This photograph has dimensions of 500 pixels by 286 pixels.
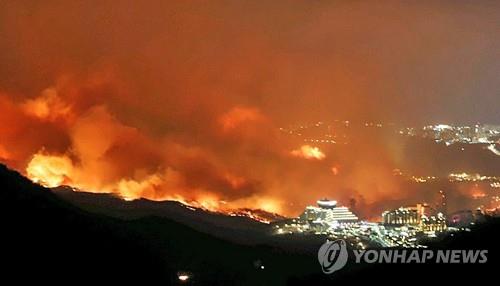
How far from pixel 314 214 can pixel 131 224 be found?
58.1ft

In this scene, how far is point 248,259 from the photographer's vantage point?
3189 cm

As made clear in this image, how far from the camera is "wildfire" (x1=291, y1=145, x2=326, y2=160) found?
7581cm

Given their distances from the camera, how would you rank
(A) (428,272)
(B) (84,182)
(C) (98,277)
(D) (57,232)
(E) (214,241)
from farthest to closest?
(B) (84,182) → (E) (214,241) → (D) (57,232) → (C) (98,277) → (A) (428,272)

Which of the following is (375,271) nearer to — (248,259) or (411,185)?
(248,259)

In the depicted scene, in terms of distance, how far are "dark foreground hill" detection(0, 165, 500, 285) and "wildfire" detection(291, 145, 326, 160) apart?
40.9 meters

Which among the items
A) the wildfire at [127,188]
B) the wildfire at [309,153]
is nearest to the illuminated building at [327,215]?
the wildfire at [127,188]

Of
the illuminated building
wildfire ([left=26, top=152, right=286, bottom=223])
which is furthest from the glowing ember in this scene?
the illuminated building

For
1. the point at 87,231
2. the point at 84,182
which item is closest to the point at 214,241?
the point at 87,231

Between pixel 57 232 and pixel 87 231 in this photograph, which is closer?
pixel 57 232

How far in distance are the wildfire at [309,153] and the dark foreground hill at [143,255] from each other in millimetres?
40947

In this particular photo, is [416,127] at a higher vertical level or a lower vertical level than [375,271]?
higher

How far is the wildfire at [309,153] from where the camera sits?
75812 mm

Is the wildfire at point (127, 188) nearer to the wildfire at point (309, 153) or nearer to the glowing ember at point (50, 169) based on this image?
the glowing ember at point (50, 169)

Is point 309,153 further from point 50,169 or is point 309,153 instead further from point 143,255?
point 143,255
